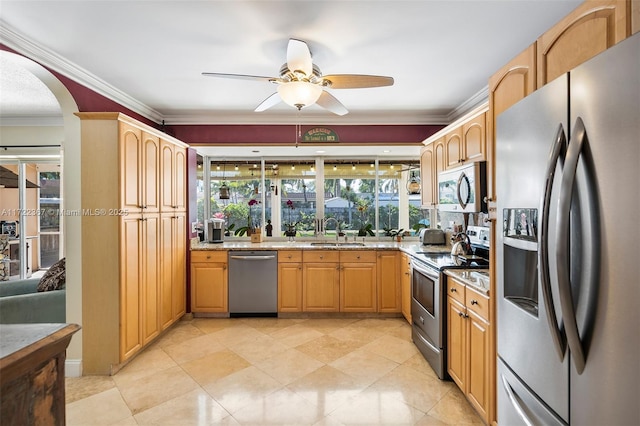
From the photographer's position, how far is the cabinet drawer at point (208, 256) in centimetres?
377

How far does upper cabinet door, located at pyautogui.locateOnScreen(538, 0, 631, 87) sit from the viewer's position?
36.0 inches

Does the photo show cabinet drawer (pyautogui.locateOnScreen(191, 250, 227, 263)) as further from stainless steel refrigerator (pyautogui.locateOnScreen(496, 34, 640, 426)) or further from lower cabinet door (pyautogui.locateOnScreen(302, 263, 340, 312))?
stainless steel refrigerator (pyautogui.locateOnScreen(496, 34, 640, 426))

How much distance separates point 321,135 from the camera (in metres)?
3.88

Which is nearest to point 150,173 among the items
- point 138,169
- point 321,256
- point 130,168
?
point 138,169

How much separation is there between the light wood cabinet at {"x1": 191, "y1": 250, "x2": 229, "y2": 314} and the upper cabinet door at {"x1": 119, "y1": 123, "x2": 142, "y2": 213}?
1.20 m

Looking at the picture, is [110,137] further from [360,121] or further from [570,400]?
[570,400]

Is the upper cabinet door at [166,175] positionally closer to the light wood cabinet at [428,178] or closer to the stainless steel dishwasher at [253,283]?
the stainless steel dishwasher at [253,283]

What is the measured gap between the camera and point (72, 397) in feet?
7.28

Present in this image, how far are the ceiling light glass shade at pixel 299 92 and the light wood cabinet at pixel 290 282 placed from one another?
207cm

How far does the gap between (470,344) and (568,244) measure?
1374 mm

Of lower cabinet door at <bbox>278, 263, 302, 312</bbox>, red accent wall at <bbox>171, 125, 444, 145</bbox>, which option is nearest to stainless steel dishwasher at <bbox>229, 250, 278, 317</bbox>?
lower cabinet door at <bbox>278, 263, 302, 312</bbox>

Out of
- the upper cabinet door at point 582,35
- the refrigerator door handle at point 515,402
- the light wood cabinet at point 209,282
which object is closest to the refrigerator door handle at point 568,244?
the upper cabinet door at point 582,35

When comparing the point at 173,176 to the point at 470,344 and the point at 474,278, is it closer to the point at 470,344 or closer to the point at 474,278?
the point at 474,278

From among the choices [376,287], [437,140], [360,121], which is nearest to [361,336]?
[376,287]
